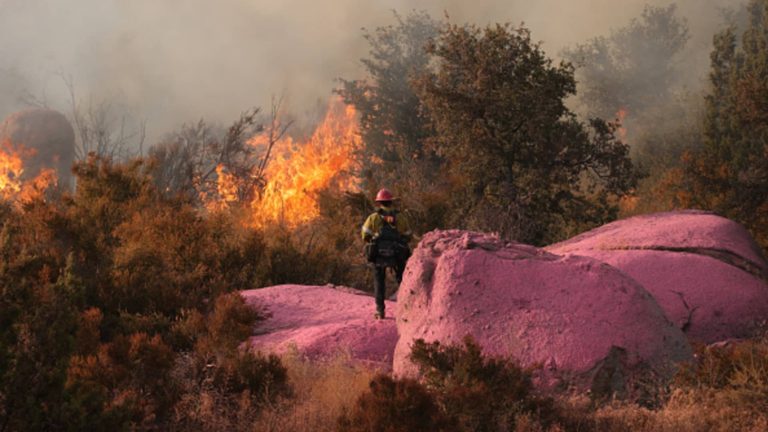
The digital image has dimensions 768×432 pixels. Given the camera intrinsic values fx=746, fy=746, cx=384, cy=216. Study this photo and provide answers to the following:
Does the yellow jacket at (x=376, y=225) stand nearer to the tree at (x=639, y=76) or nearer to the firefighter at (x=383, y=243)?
the firefighter at (x=383, y=243)

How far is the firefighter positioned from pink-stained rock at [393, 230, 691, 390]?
1.21 meters

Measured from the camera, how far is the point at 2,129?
2016 inches

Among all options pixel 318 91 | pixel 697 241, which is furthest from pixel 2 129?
pixel 697 241

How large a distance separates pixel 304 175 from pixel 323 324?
21176 millimetres

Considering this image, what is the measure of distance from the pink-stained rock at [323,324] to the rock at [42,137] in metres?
43.4

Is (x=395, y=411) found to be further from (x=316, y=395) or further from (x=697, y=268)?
(x=697, y=268)

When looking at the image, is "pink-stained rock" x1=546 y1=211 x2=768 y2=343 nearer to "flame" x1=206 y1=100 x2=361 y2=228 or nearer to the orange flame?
"flame" x1=206 y1=100 x2=361 y2=228

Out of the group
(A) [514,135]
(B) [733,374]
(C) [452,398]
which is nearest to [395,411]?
(C) [452,398]

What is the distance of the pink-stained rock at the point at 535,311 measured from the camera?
6.96m

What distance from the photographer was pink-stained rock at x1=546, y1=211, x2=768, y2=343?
31.1ft

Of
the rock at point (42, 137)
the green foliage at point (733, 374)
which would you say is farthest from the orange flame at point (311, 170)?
the rock at point (42, 137)

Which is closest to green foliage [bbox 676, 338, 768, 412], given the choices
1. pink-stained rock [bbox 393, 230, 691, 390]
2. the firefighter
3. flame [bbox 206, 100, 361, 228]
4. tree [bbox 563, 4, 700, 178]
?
pink-stained rock [bbox 393, 230, 691, 390]

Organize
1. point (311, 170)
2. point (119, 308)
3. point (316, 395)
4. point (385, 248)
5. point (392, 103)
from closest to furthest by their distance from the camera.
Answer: point (316, 395), point (385, 248), point (119, 308), point (392, 103), point (311, 170)

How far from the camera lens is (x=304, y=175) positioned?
99.5 feet
